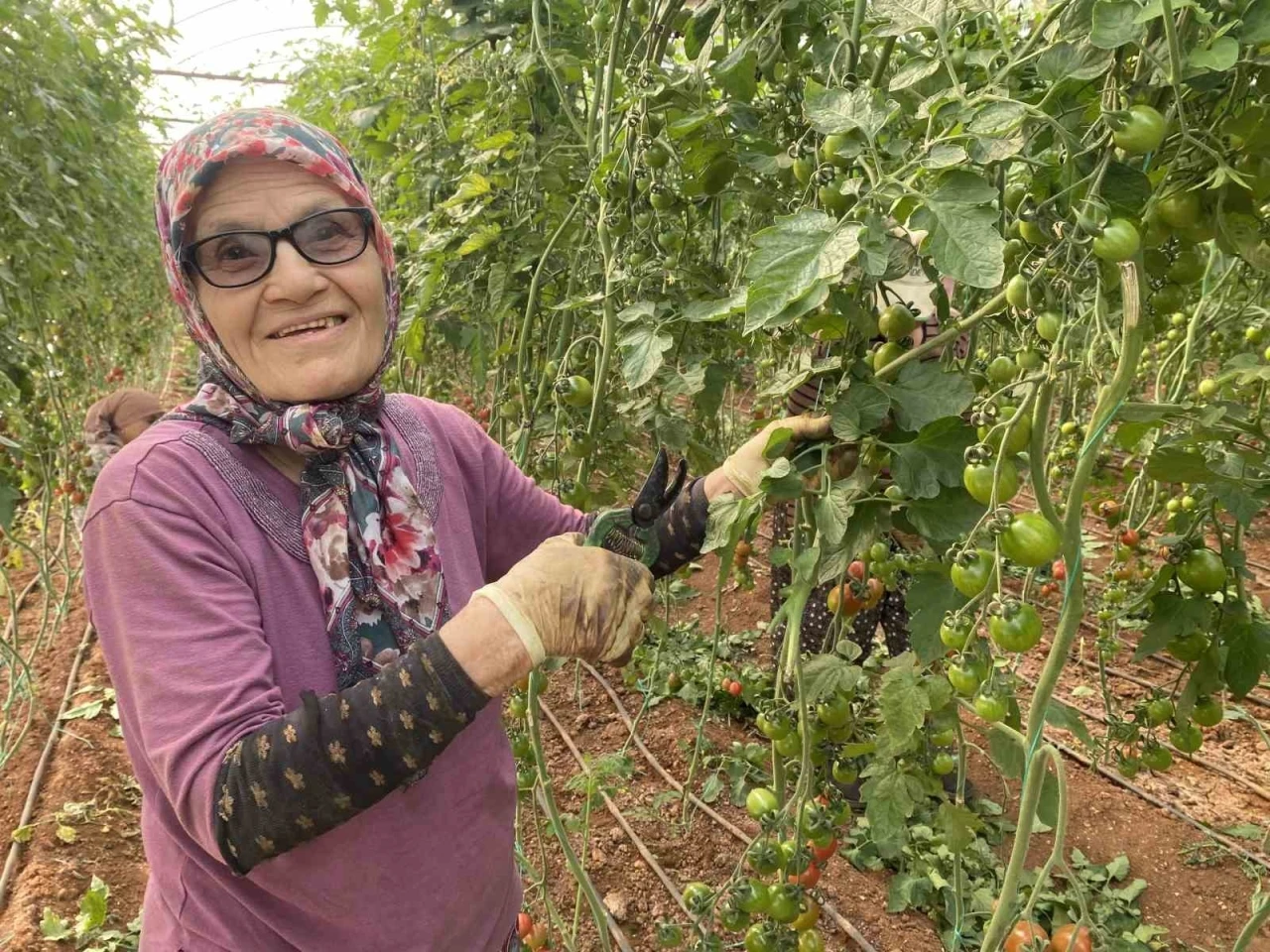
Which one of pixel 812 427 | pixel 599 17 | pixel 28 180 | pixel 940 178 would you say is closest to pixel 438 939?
pixel 812 427

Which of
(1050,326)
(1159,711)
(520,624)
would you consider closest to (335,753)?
(520,624)

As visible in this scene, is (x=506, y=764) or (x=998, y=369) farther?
(x=506, y=764)

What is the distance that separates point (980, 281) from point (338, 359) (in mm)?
782

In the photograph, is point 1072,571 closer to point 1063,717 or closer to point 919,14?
point 1063,717

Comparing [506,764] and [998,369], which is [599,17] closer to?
[998,369]

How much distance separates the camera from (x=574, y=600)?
96cm

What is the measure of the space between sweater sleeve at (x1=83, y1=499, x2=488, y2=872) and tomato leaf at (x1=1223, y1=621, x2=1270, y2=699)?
99 cm

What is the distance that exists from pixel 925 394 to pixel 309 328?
0.75 metres

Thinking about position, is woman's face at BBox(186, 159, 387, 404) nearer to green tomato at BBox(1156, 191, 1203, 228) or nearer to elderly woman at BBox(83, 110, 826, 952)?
elderly woman at BBox(83, 110, 826, 952)

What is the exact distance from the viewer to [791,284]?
0.71m

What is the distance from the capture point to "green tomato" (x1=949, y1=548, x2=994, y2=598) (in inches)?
29.2

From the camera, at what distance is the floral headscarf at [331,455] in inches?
40.5

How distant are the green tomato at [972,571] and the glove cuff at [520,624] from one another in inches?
16.8

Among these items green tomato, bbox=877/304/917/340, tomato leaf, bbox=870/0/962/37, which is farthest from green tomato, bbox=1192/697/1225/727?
tomato leaf, bbox=870/0/962/37
